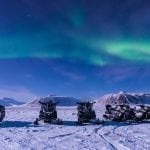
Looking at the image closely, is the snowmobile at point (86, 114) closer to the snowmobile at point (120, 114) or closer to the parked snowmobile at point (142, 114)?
the snowmobile at point (120, 114)

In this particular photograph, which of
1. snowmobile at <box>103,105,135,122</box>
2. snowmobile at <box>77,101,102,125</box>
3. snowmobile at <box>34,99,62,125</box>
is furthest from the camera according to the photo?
snowmobile at <box>103,105,135,122</box>

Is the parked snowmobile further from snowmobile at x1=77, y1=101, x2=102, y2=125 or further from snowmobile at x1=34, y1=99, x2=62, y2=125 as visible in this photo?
snowmobile at x1=34, y1=99, x2=62, y2=125

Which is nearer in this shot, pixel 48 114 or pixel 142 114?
pixel 48 114

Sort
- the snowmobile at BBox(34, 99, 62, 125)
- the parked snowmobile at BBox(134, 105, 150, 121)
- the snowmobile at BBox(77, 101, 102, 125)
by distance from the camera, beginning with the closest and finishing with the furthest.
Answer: the snowmobile at BBox(77, 101, 102, 125), the snowmobile at BBox(34, 99, 62, 125), the parked snowmobile at BBox(134, 105, 150, 121)

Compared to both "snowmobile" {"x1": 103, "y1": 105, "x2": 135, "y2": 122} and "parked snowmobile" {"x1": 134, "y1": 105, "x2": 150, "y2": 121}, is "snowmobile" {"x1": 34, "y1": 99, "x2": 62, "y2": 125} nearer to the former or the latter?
"snowmobile" {"x1": 103, "y1": 105, "x2": 135, "y2": 122}

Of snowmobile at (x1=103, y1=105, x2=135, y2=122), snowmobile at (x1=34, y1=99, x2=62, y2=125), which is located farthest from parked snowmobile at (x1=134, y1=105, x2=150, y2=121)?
snowmobile at (x1=34, y1=99, x2=62, y2=125)

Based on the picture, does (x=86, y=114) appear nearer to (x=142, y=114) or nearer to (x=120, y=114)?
(x=120, y=114)

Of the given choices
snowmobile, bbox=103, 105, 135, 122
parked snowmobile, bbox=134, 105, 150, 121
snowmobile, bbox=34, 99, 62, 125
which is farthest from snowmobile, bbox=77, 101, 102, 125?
parked snowmobile, bbox=134, 105, 150, 121

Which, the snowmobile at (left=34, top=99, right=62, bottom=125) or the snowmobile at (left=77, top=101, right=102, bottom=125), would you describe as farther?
the snowmobile at (left=34, top=99, right=62, bottom=125)

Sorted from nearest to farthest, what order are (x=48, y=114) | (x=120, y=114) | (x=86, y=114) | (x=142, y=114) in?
(x=86, y=114)
(x=48, y=114)
(x=120, y=114)
(x=142, y=114)

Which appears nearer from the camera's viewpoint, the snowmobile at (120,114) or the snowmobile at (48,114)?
the snowmobile at (48,114)

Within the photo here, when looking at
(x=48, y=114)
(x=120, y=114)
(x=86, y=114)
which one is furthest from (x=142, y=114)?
(x=48, y=114)

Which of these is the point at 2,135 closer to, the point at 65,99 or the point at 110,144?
the point at 110,144

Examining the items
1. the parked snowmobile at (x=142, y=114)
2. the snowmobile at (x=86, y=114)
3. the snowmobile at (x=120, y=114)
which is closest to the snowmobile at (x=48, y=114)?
the snowmobile at (x=86, y=114)
